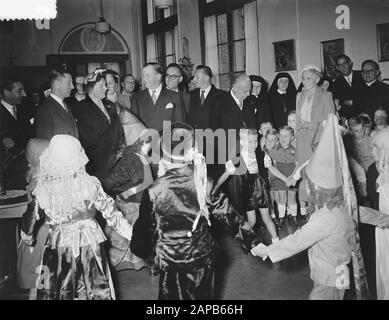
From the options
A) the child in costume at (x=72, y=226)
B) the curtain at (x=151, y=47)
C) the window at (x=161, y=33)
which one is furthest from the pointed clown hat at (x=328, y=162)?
the curtain at (x=151, y=47)

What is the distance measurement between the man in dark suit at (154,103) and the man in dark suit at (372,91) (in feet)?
4.75

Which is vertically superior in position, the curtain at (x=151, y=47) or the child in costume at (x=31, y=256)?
the curtain at (x=151, y=47)

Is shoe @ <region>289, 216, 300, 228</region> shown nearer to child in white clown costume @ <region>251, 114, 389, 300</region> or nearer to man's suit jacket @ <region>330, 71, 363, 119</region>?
man's suit jacket @ <region>330, 71, 363, 119</region>

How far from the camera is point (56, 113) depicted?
108 inches

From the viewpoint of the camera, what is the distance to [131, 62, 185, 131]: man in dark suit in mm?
2980

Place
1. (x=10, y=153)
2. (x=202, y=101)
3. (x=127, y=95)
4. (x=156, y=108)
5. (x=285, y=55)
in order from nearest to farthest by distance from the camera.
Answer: (x=10, y=153)
(x=156, y=108)
(x=202, y=101)
(x=127, y=95)
(x=285, y=55)

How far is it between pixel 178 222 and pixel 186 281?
0.83ft

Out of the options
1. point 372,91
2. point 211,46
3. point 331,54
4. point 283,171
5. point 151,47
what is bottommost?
point 283,171

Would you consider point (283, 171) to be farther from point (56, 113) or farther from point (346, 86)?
point (56, 113)

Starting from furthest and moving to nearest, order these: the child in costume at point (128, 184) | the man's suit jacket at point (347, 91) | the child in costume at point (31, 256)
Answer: the man's suit jacket at point (347, 91) < the child in costume at point (128, 184) < the child in costume at point (31, 256)

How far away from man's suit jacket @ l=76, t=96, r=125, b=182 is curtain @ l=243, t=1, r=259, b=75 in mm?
1792

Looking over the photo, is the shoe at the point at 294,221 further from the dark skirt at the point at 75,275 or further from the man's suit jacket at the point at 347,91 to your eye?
the dark skirt at the point at 75,275

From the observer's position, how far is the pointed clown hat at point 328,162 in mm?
1808

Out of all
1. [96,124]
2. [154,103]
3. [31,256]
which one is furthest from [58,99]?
[31,256]
